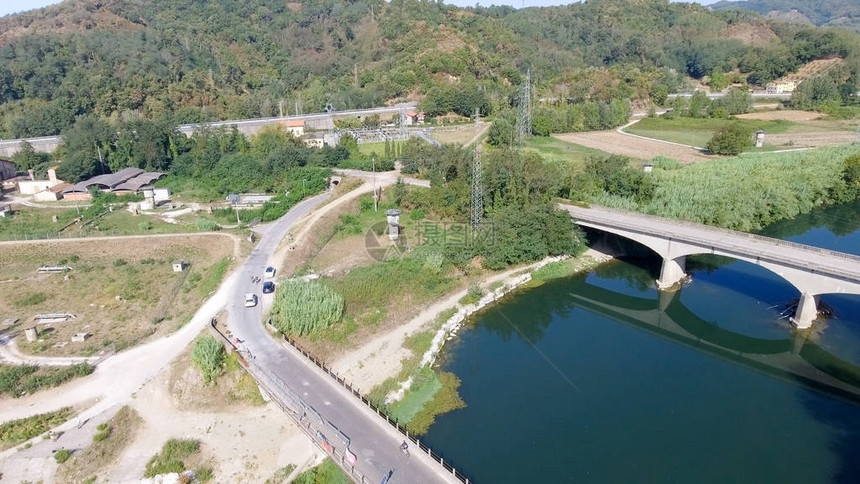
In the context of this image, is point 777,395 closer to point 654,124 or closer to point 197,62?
point 654,124

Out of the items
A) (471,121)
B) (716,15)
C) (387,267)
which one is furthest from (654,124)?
(716,15)

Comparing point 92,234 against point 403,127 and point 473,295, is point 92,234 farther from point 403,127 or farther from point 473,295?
point 403,127

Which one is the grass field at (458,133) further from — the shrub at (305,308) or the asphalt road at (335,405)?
the asphalt road at (335,405)

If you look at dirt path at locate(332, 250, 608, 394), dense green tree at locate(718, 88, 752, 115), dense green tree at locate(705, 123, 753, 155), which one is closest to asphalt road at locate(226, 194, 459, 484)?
dirt path at locate(332, 250, 608, 394)

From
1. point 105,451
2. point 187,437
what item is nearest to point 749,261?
point 187,437

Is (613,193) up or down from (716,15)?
down
